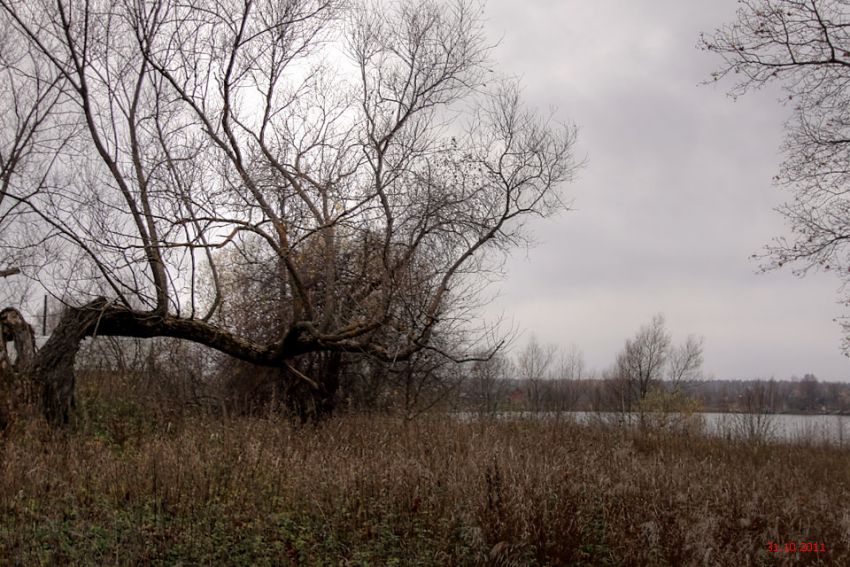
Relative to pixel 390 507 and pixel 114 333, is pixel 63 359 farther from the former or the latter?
pixel 390 507

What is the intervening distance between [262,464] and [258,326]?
7.98 metres

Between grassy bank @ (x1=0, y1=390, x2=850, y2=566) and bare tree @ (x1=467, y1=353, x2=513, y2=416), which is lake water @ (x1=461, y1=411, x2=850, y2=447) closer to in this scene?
bare tree @ (x1=467, y1=353, x2=513, y2=416)

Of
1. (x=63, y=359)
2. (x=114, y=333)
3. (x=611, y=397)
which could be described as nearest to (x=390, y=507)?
(x=63, y=359)

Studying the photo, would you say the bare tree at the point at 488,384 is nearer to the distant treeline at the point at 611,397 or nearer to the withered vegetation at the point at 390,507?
the distant treeline at the point at 611,397

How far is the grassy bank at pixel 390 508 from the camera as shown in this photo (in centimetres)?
622

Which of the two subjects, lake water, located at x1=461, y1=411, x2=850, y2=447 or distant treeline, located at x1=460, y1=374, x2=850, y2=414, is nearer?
lake water, located at x1=461, y1=411, x2=850, y2=447
